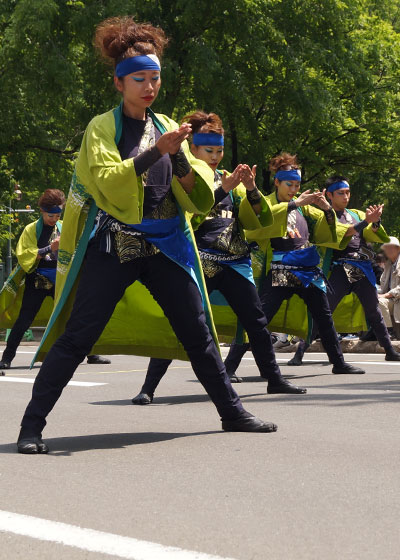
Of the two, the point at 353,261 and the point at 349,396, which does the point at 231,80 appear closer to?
the point at 353,261

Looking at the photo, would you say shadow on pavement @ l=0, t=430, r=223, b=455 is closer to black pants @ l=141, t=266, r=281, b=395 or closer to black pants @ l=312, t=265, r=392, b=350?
black pants @ l=141, t=266, r=281, b=395

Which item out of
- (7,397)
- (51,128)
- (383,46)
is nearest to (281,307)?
(7,397)

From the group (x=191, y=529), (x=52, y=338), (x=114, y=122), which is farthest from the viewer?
(x=52, y=338)

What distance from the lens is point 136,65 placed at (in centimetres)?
550

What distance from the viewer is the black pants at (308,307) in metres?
9.62

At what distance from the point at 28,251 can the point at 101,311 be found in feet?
22.0

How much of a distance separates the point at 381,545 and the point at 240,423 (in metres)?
2.49

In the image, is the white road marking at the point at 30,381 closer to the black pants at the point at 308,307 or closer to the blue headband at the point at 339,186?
the black pants at the point at 308,307

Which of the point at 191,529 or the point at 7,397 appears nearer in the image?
the point at 191,529

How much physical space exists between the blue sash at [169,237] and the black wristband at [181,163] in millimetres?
246

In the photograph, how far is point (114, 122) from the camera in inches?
213

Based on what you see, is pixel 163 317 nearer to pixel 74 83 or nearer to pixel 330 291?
pixel 330 291

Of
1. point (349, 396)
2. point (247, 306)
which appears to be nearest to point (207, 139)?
point (247, 306)

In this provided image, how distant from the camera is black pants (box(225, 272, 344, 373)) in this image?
9.62 m
